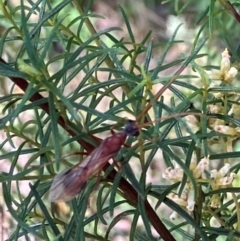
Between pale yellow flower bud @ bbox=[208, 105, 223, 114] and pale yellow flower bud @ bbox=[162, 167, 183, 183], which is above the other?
pale yellow flower bud @ bbox=[208, 105, 223, 114]

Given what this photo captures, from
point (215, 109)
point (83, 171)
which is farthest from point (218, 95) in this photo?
point (83, 171)

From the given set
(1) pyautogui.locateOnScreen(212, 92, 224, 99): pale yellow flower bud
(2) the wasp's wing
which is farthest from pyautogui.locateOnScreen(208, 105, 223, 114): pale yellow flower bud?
(2) the wasp's wing

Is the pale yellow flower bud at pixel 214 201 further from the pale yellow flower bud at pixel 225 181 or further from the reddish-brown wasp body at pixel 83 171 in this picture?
the reddish-brown wasp body at pixel 83 171

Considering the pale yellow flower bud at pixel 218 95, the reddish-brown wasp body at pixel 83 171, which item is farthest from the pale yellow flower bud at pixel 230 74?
the reddish-brown wasp body at pixel 83 171

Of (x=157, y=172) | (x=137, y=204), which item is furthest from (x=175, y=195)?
(x=157, y=172)

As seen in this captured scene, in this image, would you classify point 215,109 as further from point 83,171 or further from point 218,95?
point 83,171

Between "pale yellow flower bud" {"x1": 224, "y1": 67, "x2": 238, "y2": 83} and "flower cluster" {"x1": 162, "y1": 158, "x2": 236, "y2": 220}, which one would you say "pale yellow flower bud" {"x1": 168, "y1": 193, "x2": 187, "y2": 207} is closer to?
"flower cluster" {"x1": 162, "y1": 158, "x2": 236, "y2": 220}

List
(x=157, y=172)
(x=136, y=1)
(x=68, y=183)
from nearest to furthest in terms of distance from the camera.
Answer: (x=68, y=183) → (x=157, y=172) → (x=136, y=1)

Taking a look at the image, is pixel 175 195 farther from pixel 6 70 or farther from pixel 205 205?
pixel 6 70

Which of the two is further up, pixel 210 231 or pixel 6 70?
pixel 6 70
